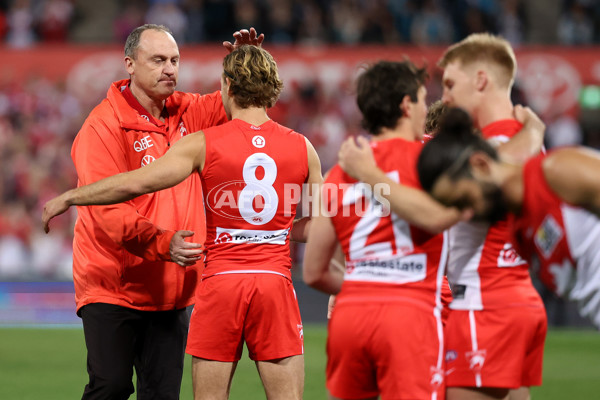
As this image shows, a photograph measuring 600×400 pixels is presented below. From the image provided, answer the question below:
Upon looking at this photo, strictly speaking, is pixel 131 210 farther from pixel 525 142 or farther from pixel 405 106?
pixel 525 142

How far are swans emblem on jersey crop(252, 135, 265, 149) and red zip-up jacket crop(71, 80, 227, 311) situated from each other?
821 millimetres

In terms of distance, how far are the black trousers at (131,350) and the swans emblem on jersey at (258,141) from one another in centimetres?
137

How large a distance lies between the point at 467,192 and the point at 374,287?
0.79 m

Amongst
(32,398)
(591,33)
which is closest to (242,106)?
(32,398)

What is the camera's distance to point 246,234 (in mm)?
4559

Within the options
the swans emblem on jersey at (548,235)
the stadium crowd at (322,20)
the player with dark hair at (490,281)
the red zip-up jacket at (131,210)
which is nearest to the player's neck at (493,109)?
the player with dark hair at (490,281)

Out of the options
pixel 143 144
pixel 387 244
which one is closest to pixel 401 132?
→ pixel 387 244

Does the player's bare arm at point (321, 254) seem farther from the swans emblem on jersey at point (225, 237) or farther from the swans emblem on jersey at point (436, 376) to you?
the swans emblem on jersey at point (225, 237)

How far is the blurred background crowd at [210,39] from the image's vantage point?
15.0 metres

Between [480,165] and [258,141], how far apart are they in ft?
5.52

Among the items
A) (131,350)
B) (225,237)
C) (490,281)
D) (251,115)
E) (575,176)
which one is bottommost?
(131,350)

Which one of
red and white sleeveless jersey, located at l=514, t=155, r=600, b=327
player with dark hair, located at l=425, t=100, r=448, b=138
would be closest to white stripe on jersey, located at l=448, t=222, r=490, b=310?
red and white sleeveless jersey, located at l=514, t=155, r=600, b=327

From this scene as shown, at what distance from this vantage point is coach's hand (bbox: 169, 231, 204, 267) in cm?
459

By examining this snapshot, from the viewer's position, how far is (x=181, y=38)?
17.0m
